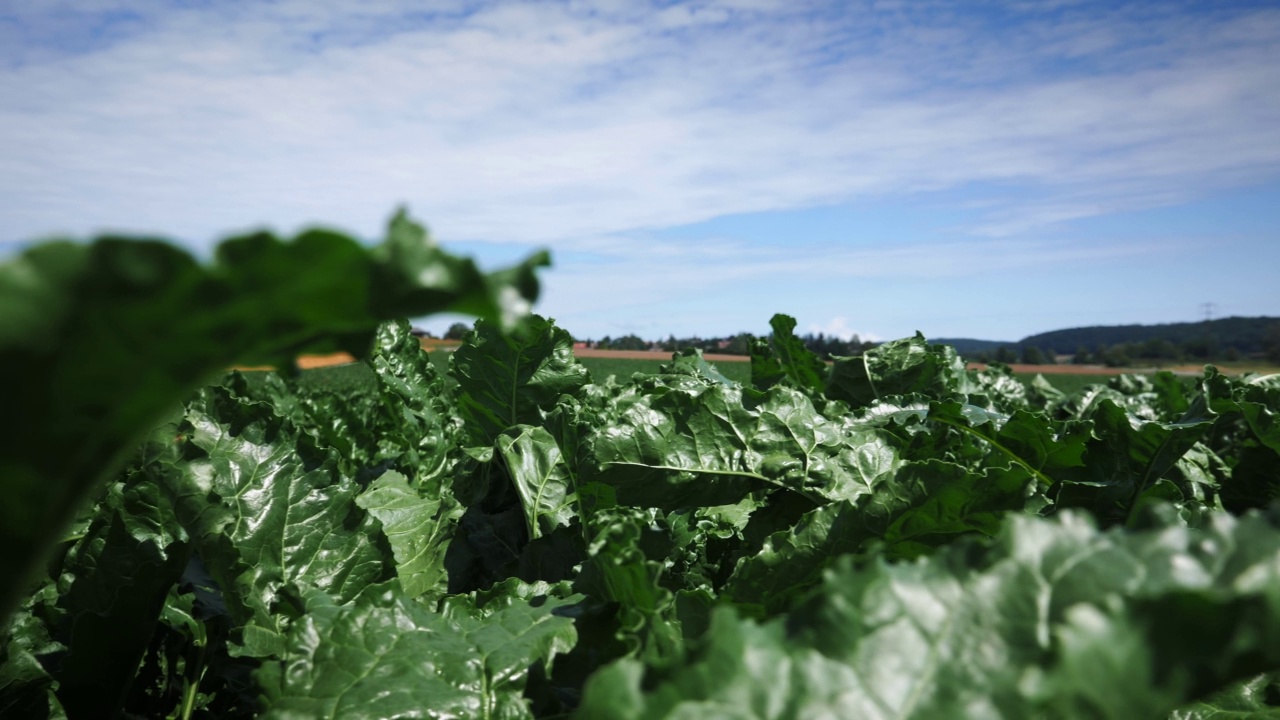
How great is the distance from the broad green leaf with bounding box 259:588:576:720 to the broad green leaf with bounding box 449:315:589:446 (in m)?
1.20

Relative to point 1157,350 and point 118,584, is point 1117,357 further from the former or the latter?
point 118,584

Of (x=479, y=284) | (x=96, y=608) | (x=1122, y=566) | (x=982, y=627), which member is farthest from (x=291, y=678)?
(x=1122, y=566)

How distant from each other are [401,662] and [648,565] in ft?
1.49

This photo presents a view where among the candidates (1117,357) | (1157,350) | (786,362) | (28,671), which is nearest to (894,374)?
(786,362)

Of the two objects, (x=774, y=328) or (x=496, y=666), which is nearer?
(x=496, y=666)

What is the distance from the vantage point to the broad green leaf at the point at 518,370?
9.03 ft

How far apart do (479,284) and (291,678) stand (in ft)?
3.18

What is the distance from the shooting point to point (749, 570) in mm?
1744

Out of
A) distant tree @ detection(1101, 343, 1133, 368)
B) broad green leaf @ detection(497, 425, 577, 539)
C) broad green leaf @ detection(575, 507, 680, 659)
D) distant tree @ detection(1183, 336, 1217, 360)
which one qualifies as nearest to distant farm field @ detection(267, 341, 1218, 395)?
broad green leaf @ detection(575, 507, 680, 659)

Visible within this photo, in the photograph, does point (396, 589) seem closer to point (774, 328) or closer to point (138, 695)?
point (138, 695)

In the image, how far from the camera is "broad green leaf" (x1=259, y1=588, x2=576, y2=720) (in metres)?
1.36

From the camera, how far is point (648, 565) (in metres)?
1.40

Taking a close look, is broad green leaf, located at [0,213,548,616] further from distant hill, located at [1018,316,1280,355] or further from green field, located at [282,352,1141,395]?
distant hill, located at [1018,316,1280,355]

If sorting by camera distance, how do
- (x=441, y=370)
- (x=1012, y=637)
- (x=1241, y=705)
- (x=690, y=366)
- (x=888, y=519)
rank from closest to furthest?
1. (x=1012, y=637)
2. (x=888, y=519)
3. (x=1241, y=705)
4. (x=690, y=366)
5. (x=441, y=370)
